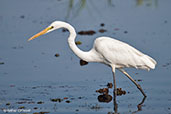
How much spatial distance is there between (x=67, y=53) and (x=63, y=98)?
307 centimetres

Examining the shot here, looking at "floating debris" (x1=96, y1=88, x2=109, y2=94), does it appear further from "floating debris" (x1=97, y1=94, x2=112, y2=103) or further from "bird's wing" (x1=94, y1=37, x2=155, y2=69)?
"bird's wing" (x1=94, y1=37, x2=155, y2=69)

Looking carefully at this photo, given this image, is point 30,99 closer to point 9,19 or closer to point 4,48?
point 4,48

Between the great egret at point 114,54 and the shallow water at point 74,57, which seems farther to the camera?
the great egret at point 114,54

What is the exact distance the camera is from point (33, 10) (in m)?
15.2

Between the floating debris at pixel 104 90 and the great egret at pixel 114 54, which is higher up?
the great egret at pixel 114 54

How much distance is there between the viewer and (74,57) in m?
11.1

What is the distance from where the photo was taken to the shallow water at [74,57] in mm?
8180

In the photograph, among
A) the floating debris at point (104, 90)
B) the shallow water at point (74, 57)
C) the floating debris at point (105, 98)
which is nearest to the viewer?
the shallow water at point (74, 57)

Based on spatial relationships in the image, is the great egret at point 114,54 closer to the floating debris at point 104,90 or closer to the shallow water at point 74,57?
the floating debris at point 104,90

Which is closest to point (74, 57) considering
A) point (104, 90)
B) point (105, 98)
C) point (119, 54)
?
point (104, 90)

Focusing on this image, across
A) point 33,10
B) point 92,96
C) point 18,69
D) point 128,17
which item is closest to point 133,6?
point 128,17

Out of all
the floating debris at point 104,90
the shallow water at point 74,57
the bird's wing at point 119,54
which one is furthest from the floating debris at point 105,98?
the bird's wing at point 119,54

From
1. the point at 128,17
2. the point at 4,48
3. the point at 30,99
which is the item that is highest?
the point at 128,17

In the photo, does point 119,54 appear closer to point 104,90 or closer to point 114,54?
point 114,54
